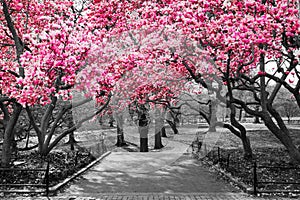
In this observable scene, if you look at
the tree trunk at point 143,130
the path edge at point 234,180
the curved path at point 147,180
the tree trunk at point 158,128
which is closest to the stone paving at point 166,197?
the path edge at point 234,180

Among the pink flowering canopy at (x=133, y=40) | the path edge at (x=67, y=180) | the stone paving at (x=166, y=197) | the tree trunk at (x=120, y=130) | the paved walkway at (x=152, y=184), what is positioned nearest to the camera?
the stone paving at (x=166, y=197)

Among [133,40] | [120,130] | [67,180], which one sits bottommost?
[67,180]

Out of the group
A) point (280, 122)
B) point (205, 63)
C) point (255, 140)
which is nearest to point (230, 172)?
point (280, 122)

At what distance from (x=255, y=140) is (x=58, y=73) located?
18.4m

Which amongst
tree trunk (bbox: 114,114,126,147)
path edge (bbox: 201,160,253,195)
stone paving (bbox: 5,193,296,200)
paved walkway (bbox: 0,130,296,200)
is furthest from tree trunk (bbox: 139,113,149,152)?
stone paving (bbox: 5,193,296,200)

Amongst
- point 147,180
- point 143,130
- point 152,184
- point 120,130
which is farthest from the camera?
point 120,130

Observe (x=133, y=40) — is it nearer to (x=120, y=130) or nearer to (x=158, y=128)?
(x=158, y=128)

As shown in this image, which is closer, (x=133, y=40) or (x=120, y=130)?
(x=133, y=40)

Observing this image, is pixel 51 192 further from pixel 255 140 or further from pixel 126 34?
pixel 255 140

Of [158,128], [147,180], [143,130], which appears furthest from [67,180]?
[158,128]

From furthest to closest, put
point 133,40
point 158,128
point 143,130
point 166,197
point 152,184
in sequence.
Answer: point 158,128 < point 143,130 < point 133,40 < point 152,184 < point 166,197

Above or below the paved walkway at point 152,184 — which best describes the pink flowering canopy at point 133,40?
above

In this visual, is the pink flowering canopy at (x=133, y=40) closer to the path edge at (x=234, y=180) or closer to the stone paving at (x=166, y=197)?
the stone paving at (x=166, y=197)

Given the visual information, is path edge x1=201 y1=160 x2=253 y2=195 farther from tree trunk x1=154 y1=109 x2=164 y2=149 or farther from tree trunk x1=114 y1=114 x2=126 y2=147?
tree trunk x1=114 y1=114 x2=126 y2=147
